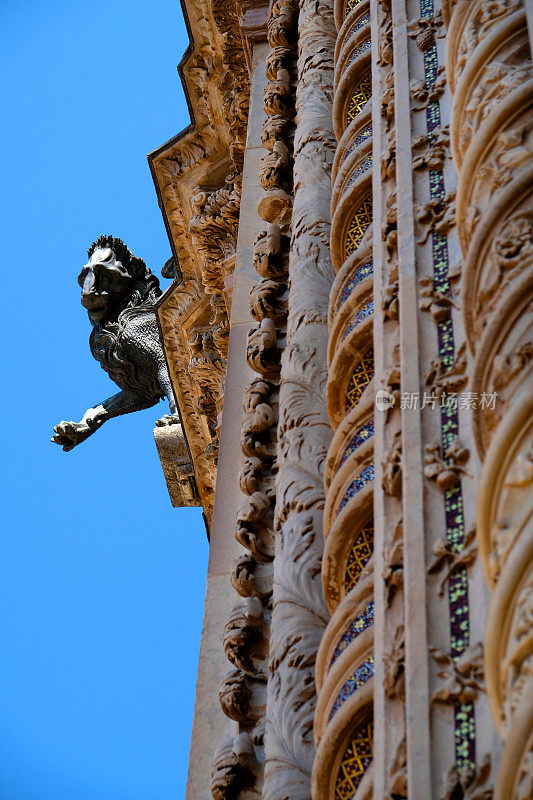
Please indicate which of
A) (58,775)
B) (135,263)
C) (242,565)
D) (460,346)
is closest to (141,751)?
(58,775)

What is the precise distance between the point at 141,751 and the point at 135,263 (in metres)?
7.08

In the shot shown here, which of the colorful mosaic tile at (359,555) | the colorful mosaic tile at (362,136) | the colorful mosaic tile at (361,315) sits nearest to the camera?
the colorful mosaic tile at (359,555)

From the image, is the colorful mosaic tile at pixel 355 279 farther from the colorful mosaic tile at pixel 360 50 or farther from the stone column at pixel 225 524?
the colorful mosaic tile at pixel 360 50

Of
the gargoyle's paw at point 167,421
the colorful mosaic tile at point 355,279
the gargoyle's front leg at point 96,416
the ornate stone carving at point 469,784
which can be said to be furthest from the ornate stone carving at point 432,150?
the gargoyle's front leg at point 96,416

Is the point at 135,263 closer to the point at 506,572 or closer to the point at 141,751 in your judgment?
the point at 506,572

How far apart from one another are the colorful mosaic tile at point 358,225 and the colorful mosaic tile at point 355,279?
0.16 meters

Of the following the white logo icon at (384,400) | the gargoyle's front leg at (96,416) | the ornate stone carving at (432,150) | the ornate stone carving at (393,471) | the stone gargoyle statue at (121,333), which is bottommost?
the ornate stone carving at (393,471)

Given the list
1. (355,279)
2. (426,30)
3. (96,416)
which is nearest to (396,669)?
(355,279)

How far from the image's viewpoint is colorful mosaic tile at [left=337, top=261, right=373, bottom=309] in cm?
220

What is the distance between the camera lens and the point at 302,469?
221 cm

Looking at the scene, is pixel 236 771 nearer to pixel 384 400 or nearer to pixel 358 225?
pixel 384 400

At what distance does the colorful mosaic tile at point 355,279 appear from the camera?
7.22ft

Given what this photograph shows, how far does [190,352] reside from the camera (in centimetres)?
513

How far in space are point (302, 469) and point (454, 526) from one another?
0.75 meters
